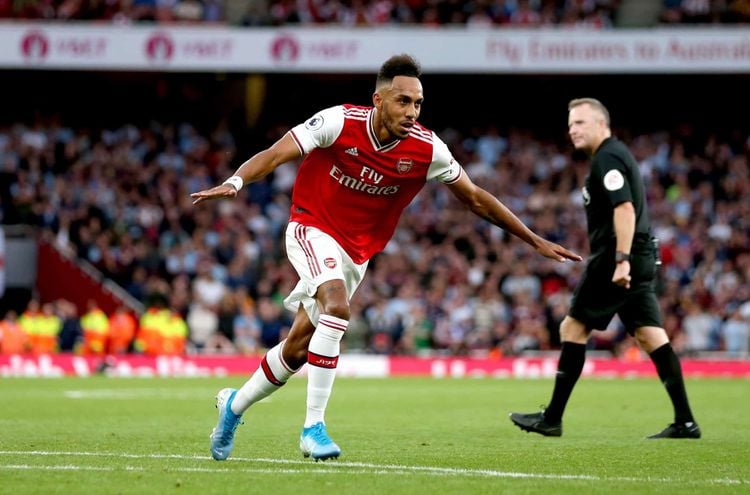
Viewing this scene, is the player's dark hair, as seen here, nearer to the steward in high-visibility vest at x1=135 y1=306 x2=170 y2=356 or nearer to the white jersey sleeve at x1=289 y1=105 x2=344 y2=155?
the white jersey sleeve at x1=289 y1=105 x2=344 y2=155

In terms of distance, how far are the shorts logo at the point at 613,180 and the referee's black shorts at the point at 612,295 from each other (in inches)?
19.8

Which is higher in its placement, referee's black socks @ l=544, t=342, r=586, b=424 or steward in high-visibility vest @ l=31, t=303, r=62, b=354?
referee's black socks @ l=544, t=342, r=586, b=424

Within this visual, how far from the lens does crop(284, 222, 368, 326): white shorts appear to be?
7.55m

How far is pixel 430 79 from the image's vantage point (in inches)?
1294

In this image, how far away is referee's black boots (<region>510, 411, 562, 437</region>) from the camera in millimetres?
9688

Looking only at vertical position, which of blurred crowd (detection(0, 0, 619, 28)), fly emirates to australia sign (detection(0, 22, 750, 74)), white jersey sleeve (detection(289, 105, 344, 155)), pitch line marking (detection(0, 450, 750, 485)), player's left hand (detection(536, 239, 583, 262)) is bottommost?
pitch line marking (detection(0, 450, 750, 485))

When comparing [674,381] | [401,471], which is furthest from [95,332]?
[401,471]

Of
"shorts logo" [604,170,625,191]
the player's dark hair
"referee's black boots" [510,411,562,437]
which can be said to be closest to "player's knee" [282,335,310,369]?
the player's dark hair

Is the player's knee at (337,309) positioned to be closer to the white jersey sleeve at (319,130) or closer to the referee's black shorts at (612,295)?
the white jersey sleeve at (319,130)

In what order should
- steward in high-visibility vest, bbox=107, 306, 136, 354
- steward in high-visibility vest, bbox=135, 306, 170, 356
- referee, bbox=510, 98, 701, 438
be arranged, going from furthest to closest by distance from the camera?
steward in high-visibility vest, bbox=107, 306, 136, 354 → steward in high-visibility vest, bbox=135, 306, 170, 356 → referee, bbox=510, 98, 701, 438

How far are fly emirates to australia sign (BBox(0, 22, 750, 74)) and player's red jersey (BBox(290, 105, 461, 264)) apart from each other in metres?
21.0

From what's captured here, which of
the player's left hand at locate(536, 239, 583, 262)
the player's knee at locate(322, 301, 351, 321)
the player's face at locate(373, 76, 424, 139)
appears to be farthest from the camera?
the player's left hand at locate(536, 239, 583, 262)

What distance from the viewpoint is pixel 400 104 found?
7.70 m

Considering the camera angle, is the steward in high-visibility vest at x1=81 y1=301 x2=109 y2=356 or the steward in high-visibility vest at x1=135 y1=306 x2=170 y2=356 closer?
the steward in high-visibility vest at x1=135 y1=306 x2=170 y2=356
